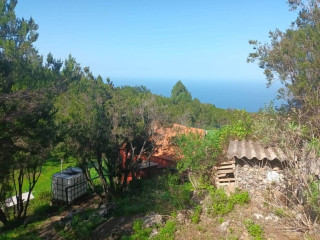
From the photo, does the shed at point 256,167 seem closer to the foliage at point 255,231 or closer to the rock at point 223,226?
the foliage at point 255,231

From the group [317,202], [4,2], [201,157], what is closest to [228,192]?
[201,157]

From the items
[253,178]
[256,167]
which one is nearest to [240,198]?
[253,178]

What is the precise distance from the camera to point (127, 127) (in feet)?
44.4

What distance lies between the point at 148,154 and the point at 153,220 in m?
5.52

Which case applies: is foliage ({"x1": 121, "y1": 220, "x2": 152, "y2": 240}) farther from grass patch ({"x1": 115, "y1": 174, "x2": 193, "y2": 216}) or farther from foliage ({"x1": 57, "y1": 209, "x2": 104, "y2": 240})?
foliage ({"x1": 57, "y1": 209, "x2": 104, "y2": 240})

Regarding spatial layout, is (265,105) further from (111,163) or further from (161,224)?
(111,163)

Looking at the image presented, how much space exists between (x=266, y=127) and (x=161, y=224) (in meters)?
4.68

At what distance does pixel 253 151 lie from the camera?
1114 cm

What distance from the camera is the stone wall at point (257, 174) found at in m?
10.7

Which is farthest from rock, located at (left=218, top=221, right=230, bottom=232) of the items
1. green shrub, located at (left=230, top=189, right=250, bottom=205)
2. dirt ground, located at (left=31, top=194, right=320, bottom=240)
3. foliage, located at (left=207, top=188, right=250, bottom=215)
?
green shrub, located at (left=230, top=189, right=250, bottom=205)

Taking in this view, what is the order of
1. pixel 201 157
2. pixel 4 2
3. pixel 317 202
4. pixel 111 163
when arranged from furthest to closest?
pixel 4 2
pixel 111 163
pixel 201 157
pixel 317 202

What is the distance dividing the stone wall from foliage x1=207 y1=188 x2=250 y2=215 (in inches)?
24.4

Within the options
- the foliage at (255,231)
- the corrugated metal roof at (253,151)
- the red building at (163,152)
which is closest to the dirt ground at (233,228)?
the foliage at (255,231)

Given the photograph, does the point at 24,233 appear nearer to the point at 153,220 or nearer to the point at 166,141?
the point at 153,220
